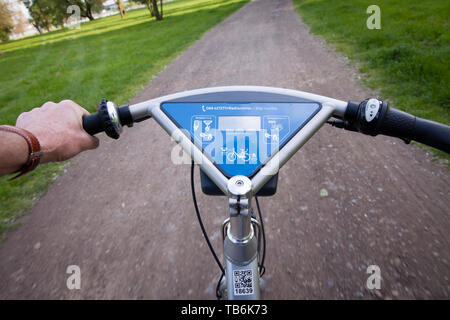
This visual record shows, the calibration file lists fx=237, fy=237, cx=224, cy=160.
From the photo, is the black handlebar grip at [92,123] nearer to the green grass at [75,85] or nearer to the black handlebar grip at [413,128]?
the black handlebar grip at [413,128]

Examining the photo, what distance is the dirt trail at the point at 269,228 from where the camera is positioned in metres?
2.08

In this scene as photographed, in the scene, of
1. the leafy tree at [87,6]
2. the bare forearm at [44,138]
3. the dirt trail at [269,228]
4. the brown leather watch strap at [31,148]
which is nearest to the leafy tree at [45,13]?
the leafy tree at [87,6]

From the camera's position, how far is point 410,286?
192cm

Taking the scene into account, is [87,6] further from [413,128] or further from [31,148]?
[413,128]

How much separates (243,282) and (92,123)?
1009 mm

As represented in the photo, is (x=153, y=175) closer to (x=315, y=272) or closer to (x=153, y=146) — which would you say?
(x=153, y=146)

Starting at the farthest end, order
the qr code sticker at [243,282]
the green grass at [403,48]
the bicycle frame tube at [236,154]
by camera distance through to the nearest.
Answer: the green grass at [403,48] → the qr code sticker at [243,282] → the bicycle frame tube at [236,154]

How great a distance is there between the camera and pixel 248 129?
1011 millimetres

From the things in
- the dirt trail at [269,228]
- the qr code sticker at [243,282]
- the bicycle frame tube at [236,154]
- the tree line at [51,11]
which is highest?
the tree line at [51,11]

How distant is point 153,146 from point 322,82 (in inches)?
152

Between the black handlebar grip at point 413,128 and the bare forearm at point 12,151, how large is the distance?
1496 mm

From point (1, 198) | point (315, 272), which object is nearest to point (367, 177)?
point (315, 272)

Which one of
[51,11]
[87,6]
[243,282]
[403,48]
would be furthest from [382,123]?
[51,11]

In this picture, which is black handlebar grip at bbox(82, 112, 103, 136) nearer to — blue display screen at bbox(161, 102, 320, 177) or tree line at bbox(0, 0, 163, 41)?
blue display screen at bbox(161, 102, 320, 177)
